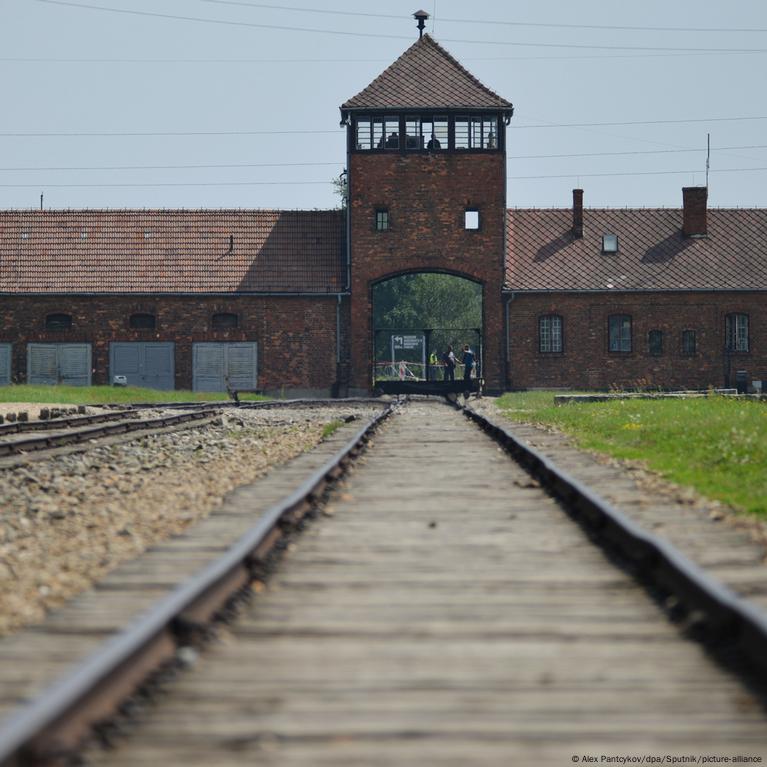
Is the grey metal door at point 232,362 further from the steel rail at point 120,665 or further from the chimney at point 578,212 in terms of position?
the steel rail at point 120,665

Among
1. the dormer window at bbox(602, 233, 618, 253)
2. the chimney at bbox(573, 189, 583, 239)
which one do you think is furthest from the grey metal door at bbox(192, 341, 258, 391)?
the dormer window at bbox(602, 233, 618, 253)

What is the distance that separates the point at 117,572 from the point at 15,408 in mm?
21022

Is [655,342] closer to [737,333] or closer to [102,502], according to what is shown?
[737,333]

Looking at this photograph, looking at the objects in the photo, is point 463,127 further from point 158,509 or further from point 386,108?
point 158,509

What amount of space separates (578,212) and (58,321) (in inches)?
793

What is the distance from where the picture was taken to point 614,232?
4638 cm

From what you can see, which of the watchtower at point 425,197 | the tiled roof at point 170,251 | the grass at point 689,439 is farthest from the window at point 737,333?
the grass at point 689,439

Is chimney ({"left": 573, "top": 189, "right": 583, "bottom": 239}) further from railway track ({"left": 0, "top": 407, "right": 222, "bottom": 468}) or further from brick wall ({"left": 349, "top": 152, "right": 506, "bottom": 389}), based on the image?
railway track ({"left": 0, "top": 407, "right": 222, "bottom": 468})

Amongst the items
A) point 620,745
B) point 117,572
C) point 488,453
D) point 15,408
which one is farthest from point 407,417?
point 620,745

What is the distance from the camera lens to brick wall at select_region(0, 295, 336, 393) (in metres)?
42.1

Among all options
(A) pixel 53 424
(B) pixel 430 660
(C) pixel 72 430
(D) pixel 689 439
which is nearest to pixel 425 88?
(A) pixel 53 424

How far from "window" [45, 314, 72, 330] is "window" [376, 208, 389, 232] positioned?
450 inches

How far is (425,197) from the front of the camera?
41.8 meters

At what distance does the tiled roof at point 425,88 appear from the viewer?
41.5 meters
